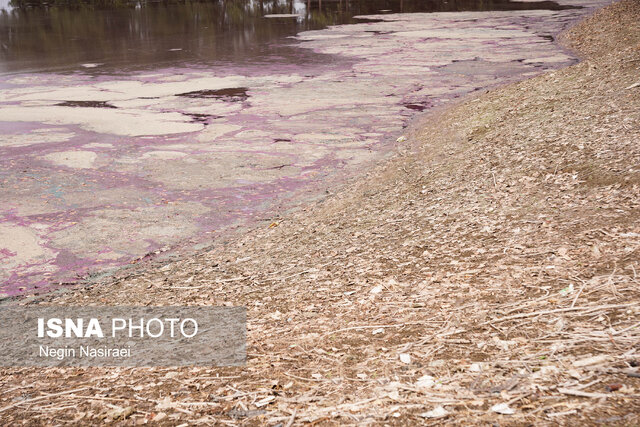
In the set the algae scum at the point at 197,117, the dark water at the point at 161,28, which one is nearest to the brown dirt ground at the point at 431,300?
the algae scum at the point at 197,117

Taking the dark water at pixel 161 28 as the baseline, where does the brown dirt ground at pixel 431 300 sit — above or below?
below

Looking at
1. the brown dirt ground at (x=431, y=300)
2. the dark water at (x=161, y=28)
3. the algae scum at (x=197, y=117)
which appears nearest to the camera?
the brown dirt ground at (x=431, y=300)

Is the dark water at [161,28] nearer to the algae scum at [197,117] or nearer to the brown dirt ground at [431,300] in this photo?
the algae scum at [197,117]

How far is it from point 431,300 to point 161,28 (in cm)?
2336

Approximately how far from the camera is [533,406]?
2.25 m

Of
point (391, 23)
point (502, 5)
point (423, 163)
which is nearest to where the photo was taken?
point (423, 163)

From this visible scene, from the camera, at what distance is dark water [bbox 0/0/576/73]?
53.7 ft

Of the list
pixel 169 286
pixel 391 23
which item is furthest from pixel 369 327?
pixel 391 23

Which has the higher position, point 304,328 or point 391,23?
point 391,23

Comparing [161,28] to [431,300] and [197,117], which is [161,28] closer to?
[197,117]

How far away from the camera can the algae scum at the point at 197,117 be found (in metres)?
5.92

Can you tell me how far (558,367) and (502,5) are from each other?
27.5 metres

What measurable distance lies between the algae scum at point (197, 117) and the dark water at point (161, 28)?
0.56ft

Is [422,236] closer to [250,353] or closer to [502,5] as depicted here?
[250,353]
